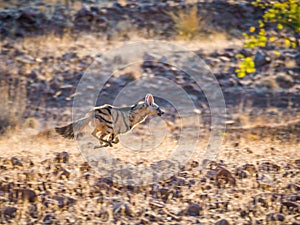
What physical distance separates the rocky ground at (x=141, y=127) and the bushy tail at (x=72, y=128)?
0.79ft

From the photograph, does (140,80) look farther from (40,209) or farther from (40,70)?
(40,209)

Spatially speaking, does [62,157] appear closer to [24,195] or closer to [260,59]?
[24,195]

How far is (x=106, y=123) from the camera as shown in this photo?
9180 mm

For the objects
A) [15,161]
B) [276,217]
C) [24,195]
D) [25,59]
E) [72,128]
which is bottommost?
[276,217]

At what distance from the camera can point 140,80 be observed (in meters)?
13.6

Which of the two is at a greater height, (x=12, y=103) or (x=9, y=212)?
(x=12, y=103)

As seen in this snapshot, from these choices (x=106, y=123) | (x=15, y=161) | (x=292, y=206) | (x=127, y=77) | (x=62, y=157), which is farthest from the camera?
(x=127, y=77)

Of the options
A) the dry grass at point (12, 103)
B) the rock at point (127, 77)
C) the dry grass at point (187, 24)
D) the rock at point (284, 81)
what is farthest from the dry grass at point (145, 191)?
the dry grass at point (187, 24)

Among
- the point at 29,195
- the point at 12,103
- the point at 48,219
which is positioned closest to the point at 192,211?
the point at 48,219

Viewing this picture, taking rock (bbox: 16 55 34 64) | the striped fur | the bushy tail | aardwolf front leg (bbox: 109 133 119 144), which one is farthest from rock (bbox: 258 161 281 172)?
rock (bbox: 16 55 34 64)

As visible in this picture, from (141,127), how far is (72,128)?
89.8 inches

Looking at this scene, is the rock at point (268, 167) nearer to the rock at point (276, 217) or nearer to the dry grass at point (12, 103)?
A: the rock at point (276, 217)

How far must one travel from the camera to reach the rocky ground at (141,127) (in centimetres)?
764

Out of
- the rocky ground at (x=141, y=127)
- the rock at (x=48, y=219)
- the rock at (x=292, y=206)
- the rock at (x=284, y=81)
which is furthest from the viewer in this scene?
the rock at (x=284, y=81)
